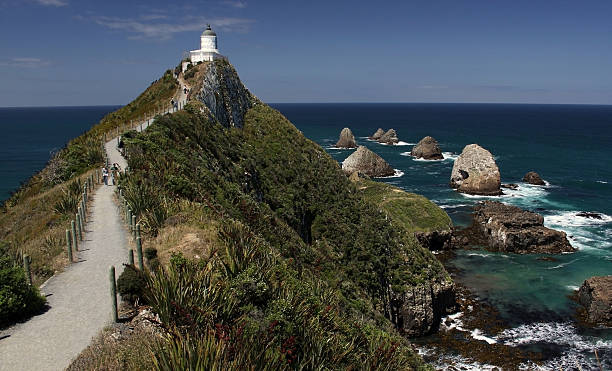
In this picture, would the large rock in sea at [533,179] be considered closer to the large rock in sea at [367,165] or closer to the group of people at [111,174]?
the large rock in sea at [367,165]

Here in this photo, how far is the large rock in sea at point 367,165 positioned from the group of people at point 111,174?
218 feet

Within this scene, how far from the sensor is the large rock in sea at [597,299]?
35.6 meters

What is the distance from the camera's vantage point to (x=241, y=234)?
15336mm

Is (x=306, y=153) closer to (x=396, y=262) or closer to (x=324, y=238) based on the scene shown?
(x=324, y=238)

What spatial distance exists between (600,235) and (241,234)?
57.4 metres

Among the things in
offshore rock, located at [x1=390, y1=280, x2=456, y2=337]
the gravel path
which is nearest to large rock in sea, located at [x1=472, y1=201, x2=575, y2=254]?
offshore rock, located at [x1=390, y1=280, x2=456, y2=337]

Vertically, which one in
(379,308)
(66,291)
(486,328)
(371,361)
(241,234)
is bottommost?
(486,328)

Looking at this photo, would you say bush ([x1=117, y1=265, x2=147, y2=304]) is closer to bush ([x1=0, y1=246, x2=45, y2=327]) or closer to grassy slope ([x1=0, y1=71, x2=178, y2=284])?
bush ([x1=0, y1=246, x2=45, y2=327])

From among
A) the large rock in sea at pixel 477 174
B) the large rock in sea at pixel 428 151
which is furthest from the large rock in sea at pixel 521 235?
the large rock in sea at pixel 428 151

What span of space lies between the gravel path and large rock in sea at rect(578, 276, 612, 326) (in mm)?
37395

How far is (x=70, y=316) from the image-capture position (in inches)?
463

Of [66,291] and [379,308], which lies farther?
[379,308]

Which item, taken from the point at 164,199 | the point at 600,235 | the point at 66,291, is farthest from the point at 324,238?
the point at 600,235

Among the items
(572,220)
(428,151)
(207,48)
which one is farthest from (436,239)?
(428,151)
